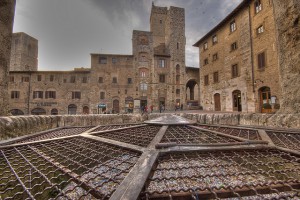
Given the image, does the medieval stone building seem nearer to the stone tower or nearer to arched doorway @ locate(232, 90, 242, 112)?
the stone tower

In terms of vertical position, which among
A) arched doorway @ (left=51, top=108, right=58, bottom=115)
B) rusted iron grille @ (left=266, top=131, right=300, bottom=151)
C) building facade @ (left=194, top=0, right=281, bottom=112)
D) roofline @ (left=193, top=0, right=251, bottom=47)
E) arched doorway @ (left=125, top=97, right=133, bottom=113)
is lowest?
arched doorway @ (left=51, top=108, right=58, bottom=115)

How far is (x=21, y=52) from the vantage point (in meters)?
27.2

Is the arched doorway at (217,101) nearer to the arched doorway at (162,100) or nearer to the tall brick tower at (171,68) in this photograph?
the tall brick tower at (171,68)

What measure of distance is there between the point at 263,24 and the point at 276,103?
6987mm

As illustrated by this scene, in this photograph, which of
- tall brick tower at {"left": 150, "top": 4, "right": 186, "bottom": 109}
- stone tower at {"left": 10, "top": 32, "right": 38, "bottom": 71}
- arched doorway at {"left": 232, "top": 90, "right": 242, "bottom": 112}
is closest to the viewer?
arched doorway at {"left": 232, "top": 90, "right": 242, "bottom": 112}

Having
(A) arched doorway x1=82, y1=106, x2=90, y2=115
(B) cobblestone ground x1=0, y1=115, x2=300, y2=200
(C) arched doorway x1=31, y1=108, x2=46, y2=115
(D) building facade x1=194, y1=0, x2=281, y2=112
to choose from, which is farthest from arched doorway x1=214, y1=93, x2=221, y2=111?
(C) arched doorway x1=31, y1=108, x2=46, y2=115

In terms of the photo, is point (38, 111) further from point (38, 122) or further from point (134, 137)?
point (134, 137)

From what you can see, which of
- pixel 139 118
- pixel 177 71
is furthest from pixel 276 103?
pixel 177 71

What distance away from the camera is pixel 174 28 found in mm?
25000

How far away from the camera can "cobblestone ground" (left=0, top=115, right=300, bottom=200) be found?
41.8 inches

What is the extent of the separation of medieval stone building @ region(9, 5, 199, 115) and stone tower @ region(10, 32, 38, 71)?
A: 24.0 feet

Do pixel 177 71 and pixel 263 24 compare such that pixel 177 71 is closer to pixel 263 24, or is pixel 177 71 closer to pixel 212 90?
pixel 212 90

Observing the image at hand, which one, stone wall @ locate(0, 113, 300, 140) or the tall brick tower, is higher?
the tall brick tower

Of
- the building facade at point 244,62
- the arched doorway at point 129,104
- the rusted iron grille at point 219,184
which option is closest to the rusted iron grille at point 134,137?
the rusted iron grille at point 219,184
